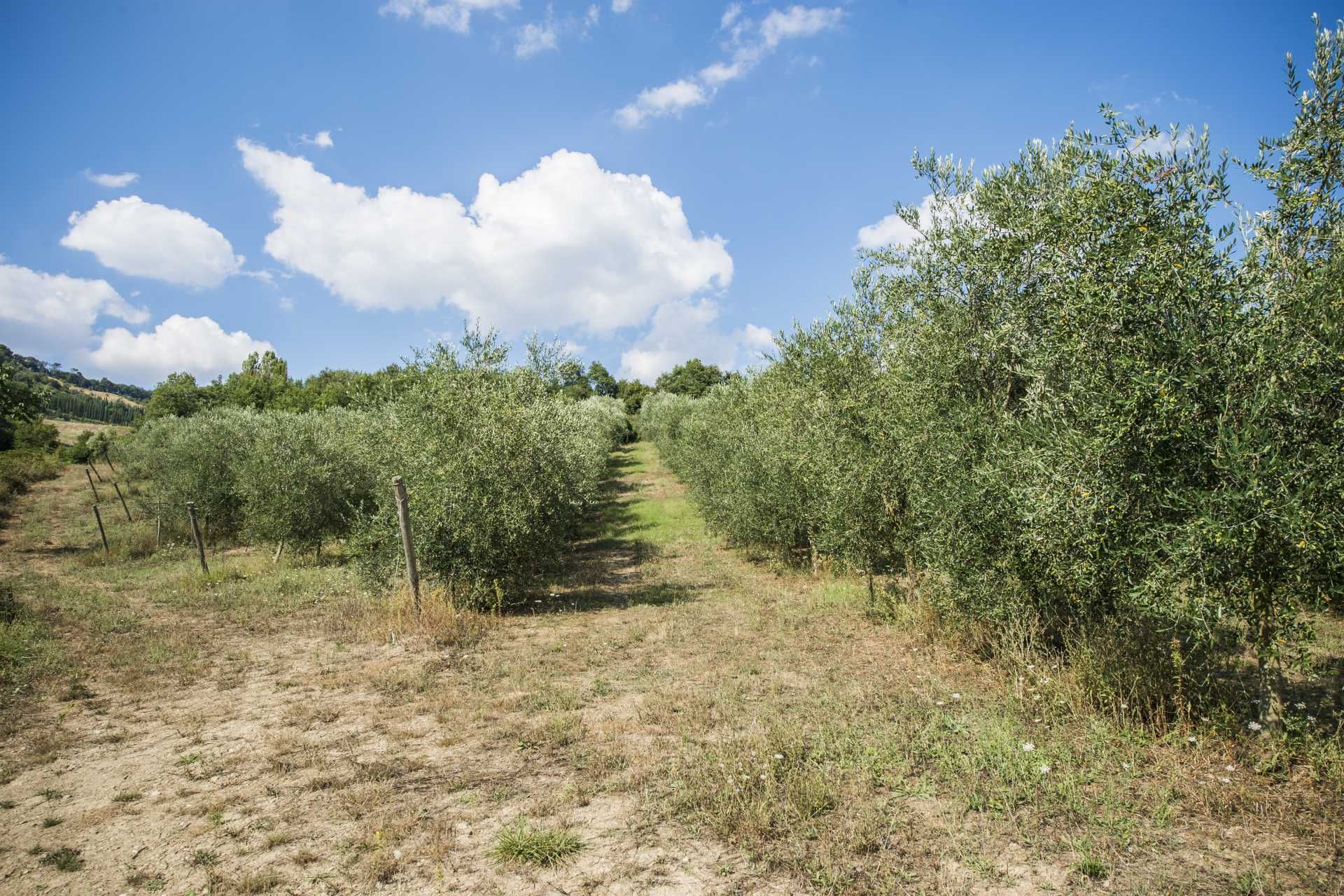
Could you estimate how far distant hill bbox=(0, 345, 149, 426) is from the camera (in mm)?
112062

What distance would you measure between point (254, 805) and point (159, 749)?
8.28 ft

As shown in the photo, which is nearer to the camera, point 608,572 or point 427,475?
point 427,475

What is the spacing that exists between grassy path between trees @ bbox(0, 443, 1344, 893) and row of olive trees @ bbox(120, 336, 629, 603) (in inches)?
80.1

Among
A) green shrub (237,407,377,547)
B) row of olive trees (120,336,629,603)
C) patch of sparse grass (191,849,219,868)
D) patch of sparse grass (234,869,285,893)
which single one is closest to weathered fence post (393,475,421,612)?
row of olive trees (120,336,629,603)

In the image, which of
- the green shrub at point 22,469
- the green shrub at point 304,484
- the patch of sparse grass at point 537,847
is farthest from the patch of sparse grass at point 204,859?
the green shrub at point 22,469

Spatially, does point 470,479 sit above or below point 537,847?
above

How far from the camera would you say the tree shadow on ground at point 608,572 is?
611 inches

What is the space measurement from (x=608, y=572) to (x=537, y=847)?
15.2 m

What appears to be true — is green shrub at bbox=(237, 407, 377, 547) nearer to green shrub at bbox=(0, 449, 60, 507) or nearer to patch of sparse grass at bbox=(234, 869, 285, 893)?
patch of sparse grass at bbox=(234, 869, 285, 893)

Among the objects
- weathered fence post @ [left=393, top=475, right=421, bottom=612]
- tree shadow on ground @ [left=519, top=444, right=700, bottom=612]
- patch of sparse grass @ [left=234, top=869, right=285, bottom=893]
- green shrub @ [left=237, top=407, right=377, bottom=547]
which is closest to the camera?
patch of sparse grass @ [left=234, top=869, right=285, bottom=893]

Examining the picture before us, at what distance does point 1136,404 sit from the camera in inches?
234

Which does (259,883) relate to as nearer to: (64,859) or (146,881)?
(146,881)

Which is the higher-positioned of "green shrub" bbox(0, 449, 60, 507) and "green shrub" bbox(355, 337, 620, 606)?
"green shrub" bbox(0, 449, 60, 507)

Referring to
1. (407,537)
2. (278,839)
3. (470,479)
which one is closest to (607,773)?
(278,839)
